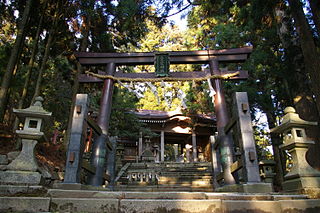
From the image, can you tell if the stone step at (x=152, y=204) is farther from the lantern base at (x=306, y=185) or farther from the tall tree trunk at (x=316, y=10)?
the tall tree trunk at (x=316, y=10)

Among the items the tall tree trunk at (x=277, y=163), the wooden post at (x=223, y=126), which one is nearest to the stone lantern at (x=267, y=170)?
the tall tree trunk at (x=277, y=163)

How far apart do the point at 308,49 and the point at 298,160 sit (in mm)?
3671

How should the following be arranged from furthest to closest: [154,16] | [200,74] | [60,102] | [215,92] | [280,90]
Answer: [60,102] → [280,90] → [154,16] → [200,74] → [215,92]

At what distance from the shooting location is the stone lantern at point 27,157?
11.9ft

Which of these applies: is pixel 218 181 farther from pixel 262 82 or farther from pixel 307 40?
pixel 262 82

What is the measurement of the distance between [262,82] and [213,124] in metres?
5.81

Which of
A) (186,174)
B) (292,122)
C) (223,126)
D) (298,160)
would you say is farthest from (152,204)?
(186,174)

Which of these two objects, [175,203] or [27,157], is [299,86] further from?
[27,157]

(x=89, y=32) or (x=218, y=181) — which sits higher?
(x=89, y=32)

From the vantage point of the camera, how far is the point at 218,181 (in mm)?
6398

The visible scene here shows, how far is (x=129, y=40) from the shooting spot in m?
12.7

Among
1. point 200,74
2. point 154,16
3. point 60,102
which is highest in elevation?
point 154,16

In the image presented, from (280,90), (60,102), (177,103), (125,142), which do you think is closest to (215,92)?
(280,90)

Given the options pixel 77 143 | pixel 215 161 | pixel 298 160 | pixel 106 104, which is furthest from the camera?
pixel 106 104
